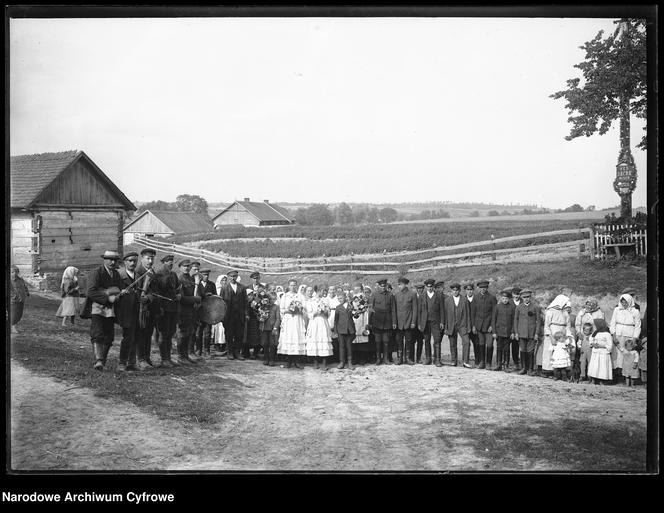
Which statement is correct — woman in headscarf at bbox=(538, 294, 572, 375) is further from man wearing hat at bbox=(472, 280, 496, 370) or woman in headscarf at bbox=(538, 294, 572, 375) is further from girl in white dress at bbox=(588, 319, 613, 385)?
man wearing hat at bbox=(472, 280, 496, 370)

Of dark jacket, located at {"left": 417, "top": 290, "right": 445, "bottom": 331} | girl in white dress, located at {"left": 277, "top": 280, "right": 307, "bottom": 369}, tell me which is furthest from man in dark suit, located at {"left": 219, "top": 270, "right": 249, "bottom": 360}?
dark jacket, located at {"left": 417, "top": 290, "right": 445, "bottom": 331}

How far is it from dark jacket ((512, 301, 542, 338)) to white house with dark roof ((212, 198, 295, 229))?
9.96 feet

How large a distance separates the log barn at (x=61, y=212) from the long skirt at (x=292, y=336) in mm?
2263

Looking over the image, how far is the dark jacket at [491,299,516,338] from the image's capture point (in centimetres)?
648

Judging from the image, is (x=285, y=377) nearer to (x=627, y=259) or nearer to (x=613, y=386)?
(x=613, y=386)

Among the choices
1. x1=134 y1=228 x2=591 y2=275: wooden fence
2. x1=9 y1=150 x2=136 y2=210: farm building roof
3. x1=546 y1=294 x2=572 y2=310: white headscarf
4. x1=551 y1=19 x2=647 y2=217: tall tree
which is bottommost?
x1=546 y1=294 x2=572 y2=310: white headscarf

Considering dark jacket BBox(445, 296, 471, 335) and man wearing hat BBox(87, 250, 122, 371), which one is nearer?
man wearing hat BBox(87, 250, 122, 371)

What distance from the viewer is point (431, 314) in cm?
662

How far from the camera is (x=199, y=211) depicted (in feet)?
21.4

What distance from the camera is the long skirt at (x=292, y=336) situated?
6527mm

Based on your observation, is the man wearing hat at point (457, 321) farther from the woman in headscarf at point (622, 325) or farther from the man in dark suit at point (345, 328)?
the woman in headscarf at point (622, 325)
